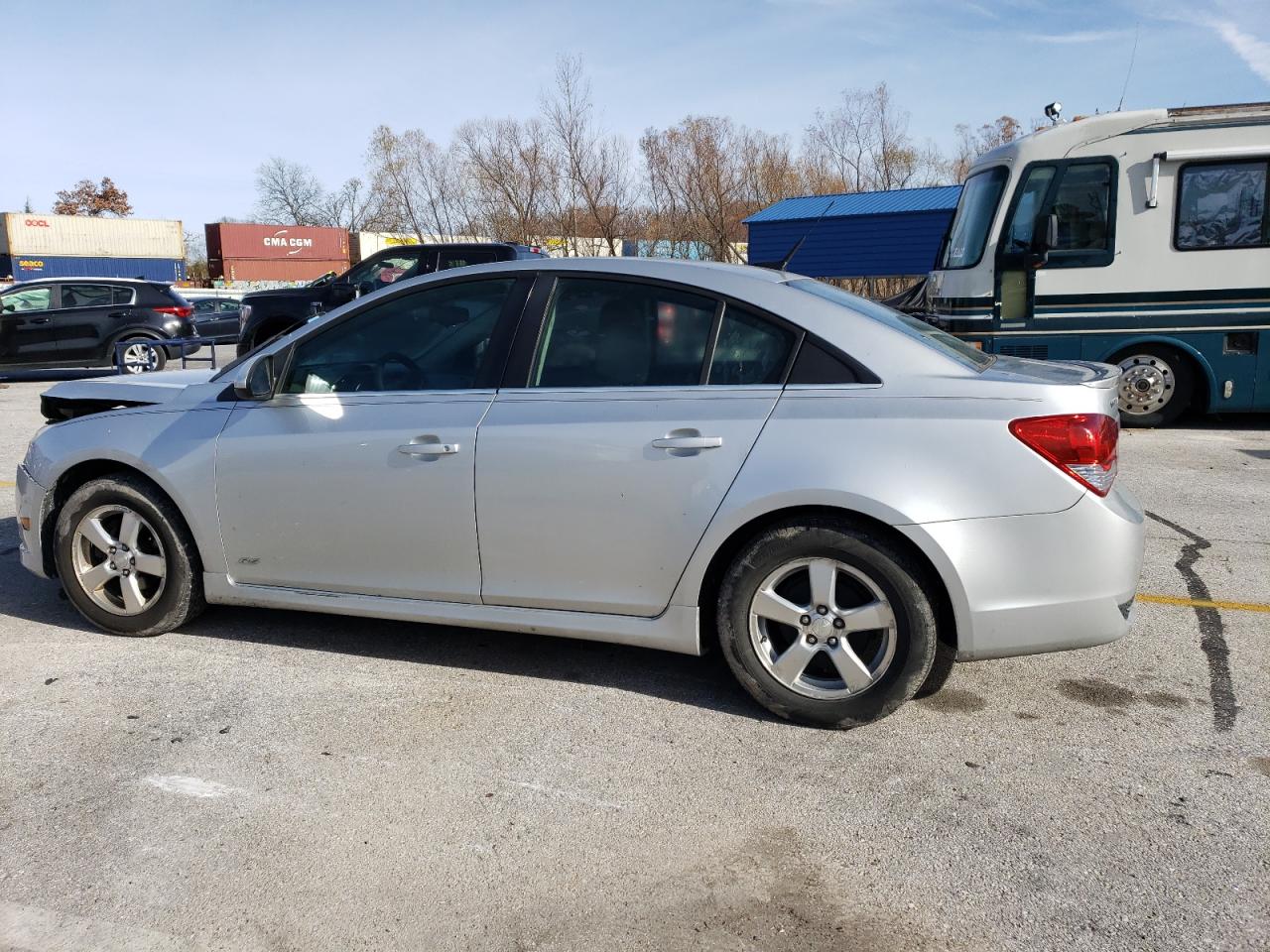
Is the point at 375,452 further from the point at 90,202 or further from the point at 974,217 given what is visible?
the point at 90,202

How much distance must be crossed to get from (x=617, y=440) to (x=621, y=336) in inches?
17.3

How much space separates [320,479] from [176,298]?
15926 mm

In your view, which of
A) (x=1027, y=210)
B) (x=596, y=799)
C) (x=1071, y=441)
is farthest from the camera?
(x=1027, y=210)

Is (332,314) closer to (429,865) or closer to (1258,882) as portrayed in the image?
(429,865)

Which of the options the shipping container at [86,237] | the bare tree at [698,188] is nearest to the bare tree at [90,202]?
the shipping container at [86,237]

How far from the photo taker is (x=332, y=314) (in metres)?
4.38

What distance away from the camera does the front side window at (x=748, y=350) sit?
147 inches

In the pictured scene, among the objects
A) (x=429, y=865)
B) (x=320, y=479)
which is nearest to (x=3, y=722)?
(x=320, y=479)

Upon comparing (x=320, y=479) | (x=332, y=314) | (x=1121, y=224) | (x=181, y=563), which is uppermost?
(x=1121, y=224)

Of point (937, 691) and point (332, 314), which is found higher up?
point (332, 314)

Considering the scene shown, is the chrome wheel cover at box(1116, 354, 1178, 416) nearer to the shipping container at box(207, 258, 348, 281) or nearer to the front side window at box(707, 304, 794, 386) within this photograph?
the front side window at box(707, 304, 794, 386)

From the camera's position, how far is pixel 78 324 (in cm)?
1723

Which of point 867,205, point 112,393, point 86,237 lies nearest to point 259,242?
point 86,237

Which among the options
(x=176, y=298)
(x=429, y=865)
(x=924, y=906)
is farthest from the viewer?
(x=176, y=298)
